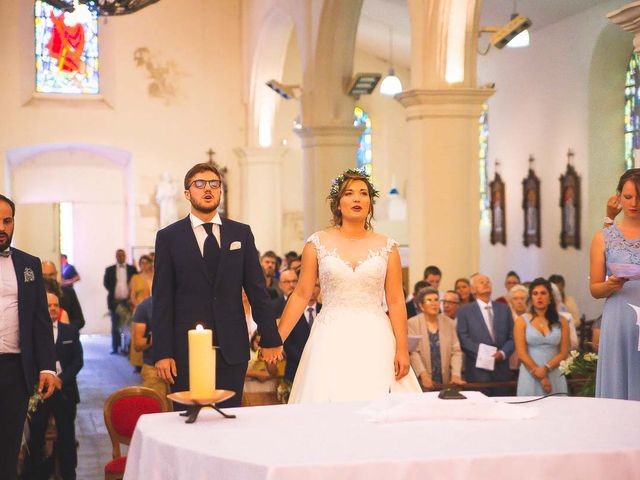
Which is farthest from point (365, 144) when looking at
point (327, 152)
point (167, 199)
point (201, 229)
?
point (201, 229)

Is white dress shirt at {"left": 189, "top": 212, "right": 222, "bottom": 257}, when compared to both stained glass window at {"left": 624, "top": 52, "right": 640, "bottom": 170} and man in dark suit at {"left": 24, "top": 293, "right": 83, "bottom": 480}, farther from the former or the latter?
stained glass window at {"left": 624, "top": 52, "right": 640, "bottom": 170}

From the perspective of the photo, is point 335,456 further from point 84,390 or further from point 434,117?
point 84,390

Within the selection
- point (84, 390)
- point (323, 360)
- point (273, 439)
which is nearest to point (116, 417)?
point (323, 360)

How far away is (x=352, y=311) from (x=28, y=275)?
1.67 metres

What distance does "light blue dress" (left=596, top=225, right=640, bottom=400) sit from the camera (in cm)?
558

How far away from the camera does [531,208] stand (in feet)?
60.7

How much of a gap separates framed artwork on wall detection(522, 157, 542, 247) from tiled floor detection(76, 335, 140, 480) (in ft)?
22.4

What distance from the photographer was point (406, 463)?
2.74 metres

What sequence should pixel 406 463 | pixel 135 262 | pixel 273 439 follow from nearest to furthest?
1. pixel 406 463
2. pixel 273 439
3. pixel 135 262

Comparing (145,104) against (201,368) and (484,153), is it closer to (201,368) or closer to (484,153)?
(484,153)

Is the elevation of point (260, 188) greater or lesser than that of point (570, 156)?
lesser

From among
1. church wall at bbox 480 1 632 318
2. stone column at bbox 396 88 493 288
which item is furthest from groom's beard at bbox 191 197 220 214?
church wall at bbox 480 1 632 318

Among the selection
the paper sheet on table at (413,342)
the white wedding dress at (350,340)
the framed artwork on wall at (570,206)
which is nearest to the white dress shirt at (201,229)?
the white wedding dress at (350,340)

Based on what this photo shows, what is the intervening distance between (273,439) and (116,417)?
9.24 feet
